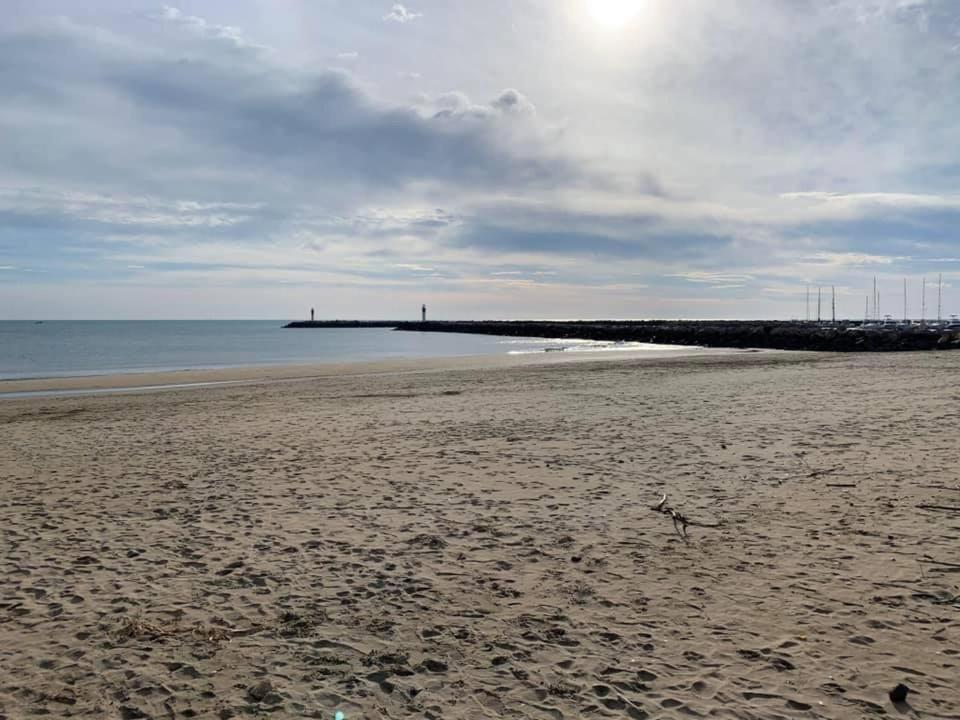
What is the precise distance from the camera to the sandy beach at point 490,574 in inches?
155

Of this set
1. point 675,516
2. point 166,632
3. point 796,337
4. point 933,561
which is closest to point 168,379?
point 166,632

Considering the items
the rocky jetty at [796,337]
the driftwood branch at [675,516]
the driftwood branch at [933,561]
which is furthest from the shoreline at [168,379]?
the rocky jetty at [796,337]

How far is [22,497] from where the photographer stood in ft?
28.3

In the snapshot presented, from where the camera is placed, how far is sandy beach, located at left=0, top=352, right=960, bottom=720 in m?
3.94

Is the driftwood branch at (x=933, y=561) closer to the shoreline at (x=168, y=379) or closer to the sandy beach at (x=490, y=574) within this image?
the sandy beach at (x=490, y=574)

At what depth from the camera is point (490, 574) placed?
573cm

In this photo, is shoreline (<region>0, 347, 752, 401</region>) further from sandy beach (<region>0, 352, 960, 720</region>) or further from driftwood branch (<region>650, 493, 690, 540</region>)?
driftwood branch (<region>650, 493, 690, 540</region>)

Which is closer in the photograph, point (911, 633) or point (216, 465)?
point (911, 633)

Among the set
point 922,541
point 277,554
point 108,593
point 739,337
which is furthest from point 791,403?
point 739,337

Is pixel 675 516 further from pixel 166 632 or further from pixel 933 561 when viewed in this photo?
pixel 166 632

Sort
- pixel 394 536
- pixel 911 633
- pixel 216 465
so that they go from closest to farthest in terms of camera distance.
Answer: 1. pixel 911 633
2. pixel 394 536
3. pixel 216 465

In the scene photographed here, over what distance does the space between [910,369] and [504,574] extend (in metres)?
23.4

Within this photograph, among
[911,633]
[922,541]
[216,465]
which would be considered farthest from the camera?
[216,465]

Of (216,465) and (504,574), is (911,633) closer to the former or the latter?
(504,574)
